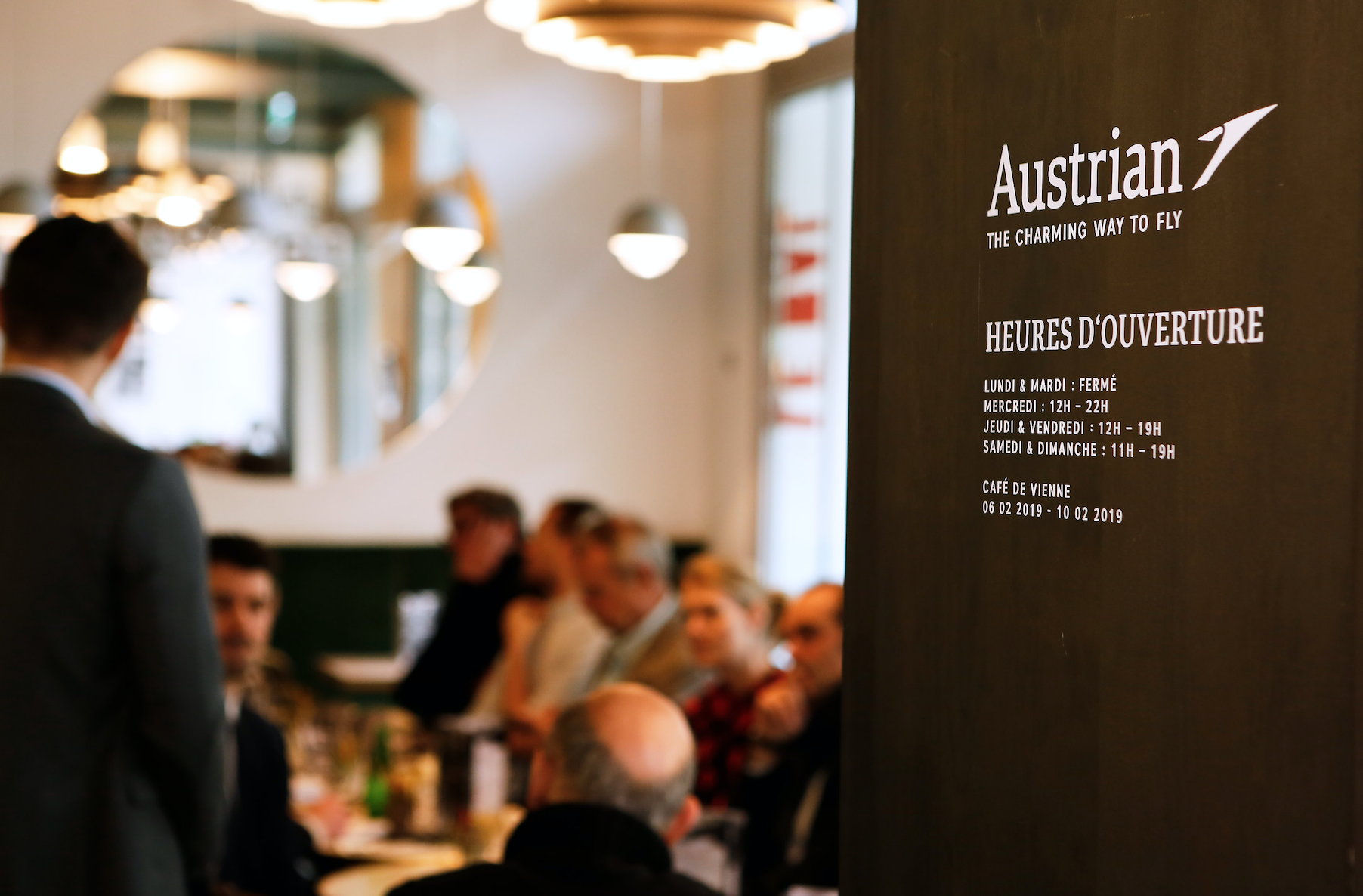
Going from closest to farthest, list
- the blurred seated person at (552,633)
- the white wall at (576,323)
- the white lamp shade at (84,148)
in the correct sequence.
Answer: the blurred seated person at (552,633) < the white lamp shade at (84,148) < the white wall at (576,323)

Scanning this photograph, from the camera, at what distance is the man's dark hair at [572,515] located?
4941 millimetres

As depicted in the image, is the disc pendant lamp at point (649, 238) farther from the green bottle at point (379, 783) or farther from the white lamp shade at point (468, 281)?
the green bottle at point (379, 783)

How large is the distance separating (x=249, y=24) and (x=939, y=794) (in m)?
6.46

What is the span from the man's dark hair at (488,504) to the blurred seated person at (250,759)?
1.96 metres

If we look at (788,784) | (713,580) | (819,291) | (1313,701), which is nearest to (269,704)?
(713,580)

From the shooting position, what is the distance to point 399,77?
7.03 meters

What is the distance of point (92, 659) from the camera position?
1.78 m

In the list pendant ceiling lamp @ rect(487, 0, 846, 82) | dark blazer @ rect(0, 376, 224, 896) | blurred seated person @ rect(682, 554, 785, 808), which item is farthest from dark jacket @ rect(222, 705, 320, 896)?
pendant ceiling lamp @ rect(487, 0, 846, 82)

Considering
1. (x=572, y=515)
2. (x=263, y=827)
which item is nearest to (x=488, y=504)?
(x=572, y=515)

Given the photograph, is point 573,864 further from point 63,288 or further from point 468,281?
point 468,281

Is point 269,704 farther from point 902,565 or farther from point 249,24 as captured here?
point 902,565

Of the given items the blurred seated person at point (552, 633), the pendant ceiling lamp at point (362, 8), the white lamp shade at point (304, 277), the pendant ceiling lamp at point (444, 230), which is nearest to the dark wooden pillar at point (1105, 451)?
the pendant ceiling lamp at point (362, 8)

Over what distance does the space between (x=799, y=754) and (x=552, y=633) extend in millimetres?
1643

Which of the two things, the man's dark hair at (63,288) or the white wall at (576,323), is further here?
the white wall at (576,323)
